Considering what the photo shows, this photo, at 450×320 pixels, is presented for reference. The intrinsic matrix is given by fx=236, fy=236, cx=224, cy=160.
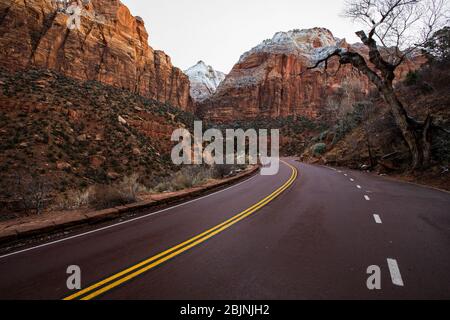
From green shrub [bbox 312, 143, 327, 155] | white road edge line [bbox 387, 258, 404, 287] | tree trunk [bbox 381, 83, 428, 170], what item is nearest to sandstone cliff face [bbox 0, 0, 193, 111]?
green shrub [bbox 312, 143, 327, 155]

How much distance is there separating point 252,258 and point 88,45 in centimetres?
5464

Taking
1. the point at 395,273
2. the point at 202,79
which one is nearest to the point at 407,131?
the point at 395,273

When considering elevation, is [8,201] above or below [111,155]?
below

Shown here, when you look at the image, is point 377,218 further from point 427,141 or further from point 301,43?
point 301,43

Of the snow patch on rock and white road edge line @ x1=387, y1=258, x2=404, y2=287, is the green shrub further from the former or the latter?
the snow patch on rock

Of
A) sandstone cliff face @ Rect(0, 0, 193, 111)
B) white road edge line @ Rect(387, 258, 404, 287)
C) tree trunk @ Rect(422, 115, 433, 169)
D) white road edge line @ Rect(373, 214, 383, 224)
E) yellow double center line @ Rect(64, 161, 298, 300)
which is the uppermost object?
sandstone cliff face @ Rect(0, 0, 193, 111)

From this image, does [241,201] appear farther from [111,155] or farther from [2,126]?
[2,126]

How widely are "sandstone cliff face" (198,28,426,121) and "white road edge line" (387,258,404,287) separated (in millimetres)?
80464

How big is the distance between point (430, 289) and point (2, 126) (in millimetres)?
29534

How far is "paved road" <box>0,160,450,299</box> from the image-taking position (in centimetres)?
316

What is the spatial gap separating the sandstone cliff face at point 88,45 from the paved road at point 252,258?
40.5 m

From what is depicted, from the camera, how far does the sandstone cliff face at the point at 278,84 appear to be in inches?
3221
